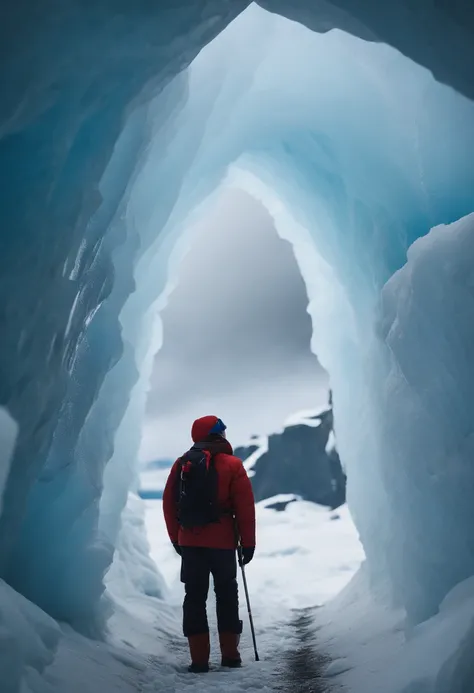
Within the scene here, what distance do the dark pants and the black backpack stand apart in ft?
0.67

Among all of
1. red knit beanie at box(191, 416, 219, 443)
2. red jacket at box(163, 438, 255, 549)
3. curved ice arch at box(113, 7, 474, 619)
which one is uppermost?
curved ice arch at box(113, 7, 474, 619)

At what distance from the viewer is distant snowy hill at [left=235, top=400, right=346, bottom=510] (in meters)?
32.2

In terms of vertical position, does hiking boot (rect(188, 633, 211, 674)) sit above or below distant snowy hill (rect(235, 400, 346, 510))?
below

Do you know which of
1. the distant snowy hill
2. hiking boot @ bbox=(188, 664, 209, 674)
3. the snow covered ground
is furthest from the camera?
the distant snowy hill

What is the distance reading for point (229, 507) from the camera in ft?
11.8

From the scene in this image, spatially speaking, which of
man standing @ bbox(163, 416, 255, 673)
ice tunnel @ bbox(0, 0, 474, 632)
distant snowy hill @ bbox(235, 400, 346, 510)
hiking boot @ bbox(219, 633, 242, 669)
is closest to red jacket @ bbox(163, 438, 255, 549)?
man standing @ bbox(163, 416, 255, 673)

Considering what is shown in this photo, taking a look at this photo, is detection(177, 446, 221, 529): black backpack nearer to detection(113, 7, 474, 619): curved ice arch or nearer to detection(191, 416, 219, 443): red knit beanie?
detection(191, 416, 219, 443): red knit beanie

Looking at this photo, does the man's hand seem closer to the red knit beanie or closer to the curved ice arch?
the red knit beanie

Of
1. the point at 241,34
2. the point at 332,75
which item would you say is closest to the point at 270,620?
the point at 332,75

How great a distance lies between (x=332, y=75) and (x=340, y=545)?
1072 centimetres

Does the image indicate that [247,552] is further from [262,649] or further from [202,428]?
[262,649]

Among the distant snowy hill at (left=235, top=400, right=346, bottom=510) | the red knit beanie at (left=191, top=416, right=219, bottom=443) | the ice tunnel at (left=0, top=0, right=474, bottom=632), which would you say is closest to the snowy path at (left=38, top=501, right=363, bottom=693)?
the ice tunnel at (left=0, top=0, right=474, bottom=632)

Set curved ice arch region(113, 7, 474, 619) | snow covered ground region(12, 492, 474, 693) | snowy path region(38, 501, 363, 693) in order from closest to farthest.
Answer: snow covered ground region(12, 492, 474, 693) → snowy path region(38, 501, 363, 693) → curved ice arch region(113, 7, 474, 619)

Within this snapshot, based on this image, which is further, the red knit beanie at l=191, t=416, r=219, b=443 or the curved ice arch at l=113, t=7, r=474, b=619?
the curved ice arch at l=113, t=7, r=474, b=619
